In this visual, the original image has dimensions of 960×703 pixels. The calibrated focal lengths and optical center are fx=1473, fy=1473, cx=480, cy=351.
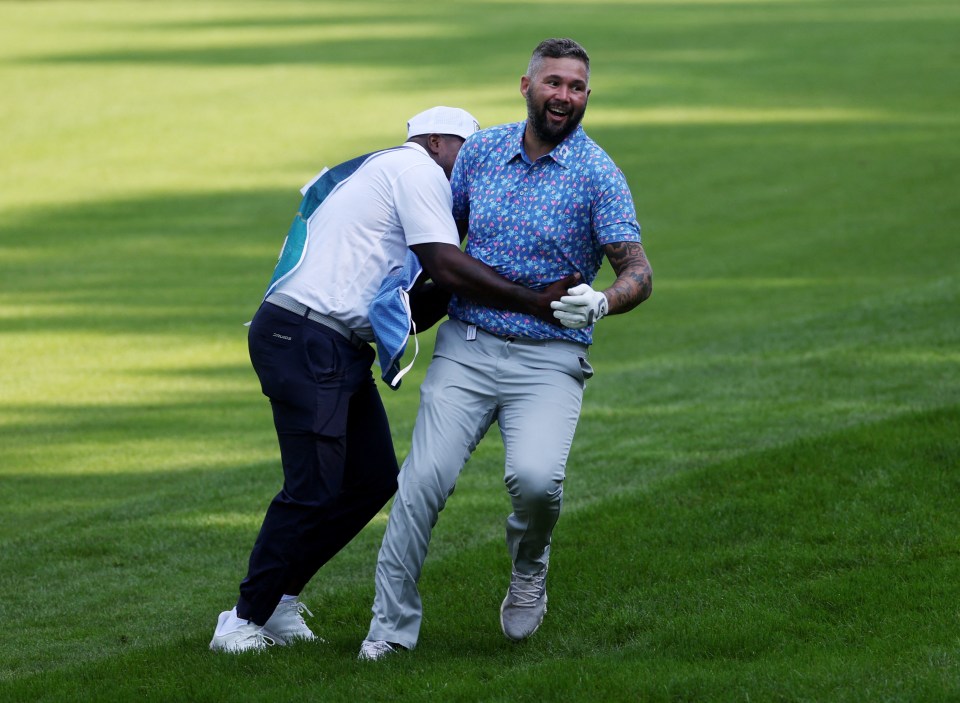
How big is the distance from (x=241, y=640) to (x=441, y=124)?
217 cm

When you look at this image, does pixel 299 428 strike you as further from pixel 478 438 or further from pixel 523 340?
pixel 523 340

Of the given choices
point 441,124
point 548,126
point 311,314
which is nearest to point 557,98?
point 548,126

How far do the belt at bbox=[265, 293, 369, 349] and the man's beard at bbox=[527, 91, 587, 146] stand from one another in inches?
40.8

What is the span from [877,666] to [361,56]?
28950 mm

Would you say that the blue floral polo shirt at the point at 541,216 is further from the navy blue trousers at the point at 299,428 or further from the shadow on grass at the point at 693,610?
the shadow on grass at the point at 693,610

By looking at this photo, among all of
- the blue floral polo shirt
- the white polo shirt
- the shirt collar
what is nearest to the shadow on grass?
the blue floral polo shirt

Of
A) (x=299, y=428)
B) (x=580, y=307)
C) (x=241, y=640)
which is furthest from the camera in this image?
(x=241, y=640)

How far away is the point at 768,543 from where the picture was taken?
6.63m

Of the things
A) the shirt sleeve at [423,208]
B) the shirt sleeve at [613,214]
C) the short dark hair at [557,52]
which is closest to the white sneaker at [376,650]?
the shirt sleeve at [423,208]

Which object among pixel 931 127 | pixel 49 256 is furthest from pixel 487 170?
pixel 931 127

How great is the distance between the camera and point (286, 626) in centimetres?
588

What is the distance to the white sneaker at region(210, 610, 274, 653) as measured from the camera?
5645 millimetres

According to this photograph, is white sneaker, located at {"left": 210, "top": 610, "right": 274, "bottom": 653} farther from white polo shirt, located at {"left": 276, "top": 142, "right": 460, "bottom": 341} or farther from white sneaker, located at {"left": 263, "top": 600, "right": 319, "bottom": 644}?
white polo shirt, located at {"left": 276, "top": 142, "right": 460, "bottom": 341}

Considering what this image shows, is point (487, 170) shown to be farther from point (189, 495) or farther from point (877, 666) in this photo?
point (189, 495)
